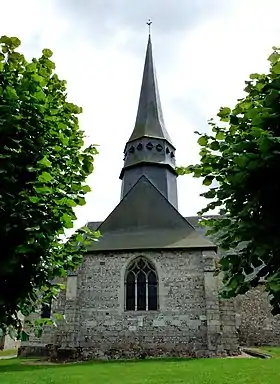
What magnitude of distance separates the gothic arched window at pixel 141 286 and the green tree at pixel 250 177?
13941 mm

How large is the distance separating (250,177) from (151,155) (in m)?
22.0

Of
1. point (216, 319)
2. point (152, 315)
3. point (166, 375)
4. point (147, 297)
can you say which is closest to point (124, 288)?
point (147, 297)

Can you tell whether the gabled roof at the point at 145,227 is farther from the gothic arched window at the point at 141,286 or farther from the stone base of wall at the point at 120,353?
the stone base of wall at the point at 120,353

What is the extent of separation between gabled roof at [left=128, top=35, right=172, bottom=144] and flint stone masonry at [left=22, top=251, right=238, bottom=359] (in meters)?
10.8

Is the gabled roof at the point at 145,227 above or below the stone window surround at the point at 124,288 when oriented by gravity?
→ above

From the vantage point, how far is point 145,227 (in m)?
19.9

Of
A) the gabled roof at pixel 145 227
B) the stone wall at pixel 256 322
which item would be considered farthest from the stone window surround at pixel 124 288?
the stone wall at pixel 256 322

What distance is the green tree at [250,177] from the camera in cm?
359

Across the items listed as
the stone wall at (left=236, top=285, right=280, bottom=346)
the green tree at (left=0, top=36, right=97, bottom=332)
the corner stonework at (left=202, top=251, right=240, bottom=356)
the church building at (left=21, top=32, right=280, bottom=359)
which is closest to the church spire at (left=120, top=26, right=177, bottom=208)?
the church building at (left=21, top=32, right=280, bottom=359)

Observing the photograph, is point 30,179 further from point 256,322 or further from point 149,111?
point 149,111

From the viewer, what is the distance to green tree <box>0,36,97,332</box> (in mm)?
4223

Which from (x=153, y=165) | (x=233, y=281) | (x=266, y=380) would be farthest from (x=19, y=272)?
(x=153, y=165)

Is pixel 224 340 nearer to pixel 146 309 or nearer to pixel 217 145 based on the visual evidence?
pixel 146 309

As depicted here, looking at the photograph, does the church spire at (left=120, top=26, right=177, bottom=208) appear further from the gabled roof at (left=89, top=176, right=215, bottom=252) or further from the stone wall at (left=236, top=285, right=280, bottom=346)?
the stone wall at (left=236, top=285, right=280, bottom=346)
